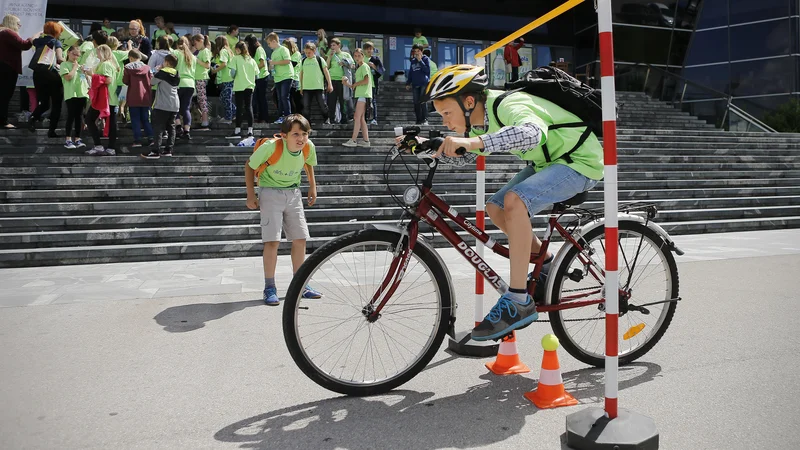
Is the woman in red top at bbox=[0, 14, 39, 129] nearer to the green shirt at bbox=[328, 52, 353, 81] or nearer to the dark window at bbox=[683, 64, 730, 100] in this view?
the green shirt at bbox=[328, 52, 353, 81]

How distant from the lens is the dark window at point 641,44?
85.4 feet

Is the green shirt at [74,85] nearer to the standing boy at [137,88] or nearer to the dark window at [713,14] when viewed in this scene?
the standing boy at [137,88]

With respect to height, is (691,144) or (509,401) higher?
(691,144)

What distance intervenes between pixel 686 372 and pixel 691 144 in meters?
12.6

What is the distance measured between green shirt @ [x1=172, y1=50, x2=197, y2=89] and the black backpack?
891cm

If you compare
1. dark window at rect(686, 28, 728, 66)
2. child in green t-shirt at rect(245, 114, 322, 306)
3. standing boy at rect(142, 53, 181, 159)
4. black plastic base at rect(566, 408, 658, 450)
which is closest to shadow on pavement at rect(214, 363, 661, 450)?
black plastic base at rect(566, 408, 658, 450)

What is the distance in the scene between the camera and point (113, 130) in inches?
425

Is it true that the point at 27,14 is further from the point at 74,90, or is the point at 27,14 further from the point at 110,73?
the point at 110,73

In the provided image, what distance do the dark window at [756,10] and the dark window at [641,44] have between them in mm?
2623

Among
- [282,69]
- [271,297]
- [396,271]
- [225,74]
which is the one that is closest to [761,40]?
[282,69]

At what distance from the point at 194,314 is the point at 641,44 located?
2525 cm

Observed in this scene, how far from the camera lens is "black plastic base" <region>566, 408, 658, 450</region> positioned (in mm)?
2688

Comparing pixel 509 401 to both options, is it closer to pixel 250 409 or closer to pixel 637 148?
pixel 250 409

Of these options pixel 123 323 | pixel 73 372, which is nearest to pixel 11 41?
pixel 123 323
